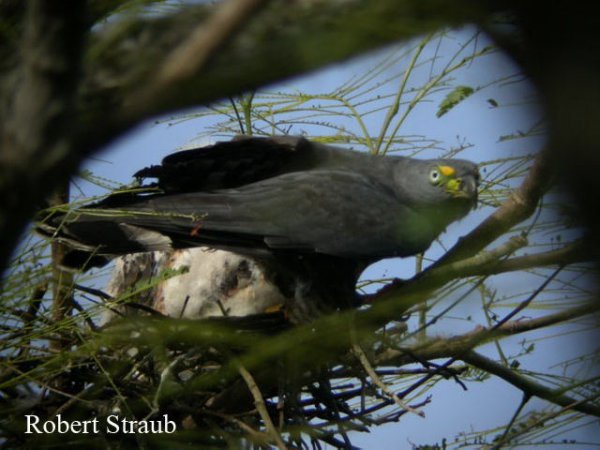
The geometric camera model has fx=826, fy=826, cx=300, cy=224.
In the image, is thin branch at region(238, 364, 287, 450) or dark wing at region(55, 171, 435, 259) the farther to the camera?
dark wing at region(55, 171, 435, 259)

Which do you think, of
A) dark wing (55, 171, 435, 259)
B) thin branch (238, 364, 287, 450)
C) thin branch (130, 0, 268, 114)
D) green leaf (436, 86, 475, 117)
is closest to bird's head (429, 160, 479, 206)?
dark wing (55, 171, 435, 259)

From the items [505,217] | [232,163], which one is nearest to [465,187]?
[505,217]

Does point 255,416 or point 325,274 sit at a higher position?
point 325,274

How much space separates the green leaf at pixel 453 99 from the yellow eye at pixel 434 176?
0.67 metres

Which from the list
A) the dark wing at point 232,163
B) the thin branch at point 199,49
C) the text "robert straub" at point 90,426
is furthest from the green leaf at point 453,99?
the thin branch at point 199,49

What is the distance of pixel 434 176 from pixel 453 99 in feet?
2.57

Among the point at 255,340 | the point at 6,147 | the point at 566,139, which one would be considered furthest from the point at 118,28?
the point at 255,340

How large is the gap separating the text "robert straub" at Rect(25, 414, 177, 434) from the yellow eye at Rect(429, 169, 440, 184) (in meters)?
1.58

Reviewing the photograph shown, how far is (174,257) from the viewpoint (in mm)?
3961

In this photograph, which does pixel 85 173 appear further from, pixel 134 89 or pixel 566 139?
pixel 566 139

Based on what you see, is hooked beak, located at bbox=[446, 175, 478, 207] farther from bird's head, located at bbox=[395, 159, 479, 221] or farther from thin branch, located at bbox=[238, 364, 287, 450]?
thin branch, located at bbox=[238, 364, 287, 450]

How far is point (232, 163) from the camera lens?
3.65m

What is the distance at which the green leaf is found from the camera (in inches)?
117

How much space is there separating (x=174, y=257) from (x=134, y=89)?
10.3 feet
